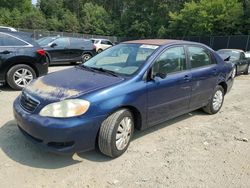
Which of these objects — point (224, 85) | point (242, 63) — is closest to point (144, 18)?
point (242, 63)

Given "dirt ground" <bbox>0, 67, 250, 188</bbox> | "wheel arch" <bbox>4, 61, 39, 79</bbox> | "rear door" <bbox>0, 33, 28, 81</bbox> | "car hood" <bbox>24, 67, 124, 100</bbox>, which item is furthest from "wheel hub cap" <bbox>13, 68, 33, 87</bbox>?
"car hood" <bbox>24, 67, 124, 100</bbox>

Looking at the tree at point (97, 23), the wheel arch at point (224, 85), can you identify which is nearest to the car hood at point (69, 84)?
the wheel arch at point (224, 85)

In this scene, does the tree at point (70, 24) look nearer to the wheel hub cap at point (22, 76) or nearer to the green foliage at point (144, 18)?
the green foliage at point (144, 18)

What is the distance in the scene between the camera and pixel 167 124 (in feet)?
18.8

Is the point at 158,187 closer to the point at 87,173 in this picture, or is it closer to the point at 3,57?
the point at 87,173

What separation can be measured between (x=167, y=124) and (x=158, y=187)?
2.23 metres

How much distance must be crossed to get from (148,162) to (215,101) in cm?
288

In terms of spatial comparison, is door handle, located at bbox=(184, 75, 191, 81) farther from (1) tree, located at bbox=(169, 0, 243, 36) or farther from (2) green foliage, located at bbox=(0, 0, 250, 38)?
(1) tree, located at bbox=(169, 0, 243, 36)

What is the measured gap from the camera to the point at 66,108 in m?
3.81

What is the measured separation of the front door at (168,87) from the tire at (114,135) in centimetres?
52

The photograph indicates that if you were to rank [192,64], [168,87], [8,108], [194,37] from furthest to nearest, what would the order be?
[194,37] → [8,108] → [192,64] → [168,87]

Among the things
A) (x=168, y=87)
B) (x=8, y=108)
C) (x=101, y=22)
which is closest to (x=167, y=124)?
(x=168, y=87)

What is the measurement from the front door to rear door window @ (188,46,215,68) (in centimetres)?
25

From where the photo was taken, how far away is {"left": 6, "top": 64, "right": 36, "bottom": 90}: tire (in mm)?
7859
